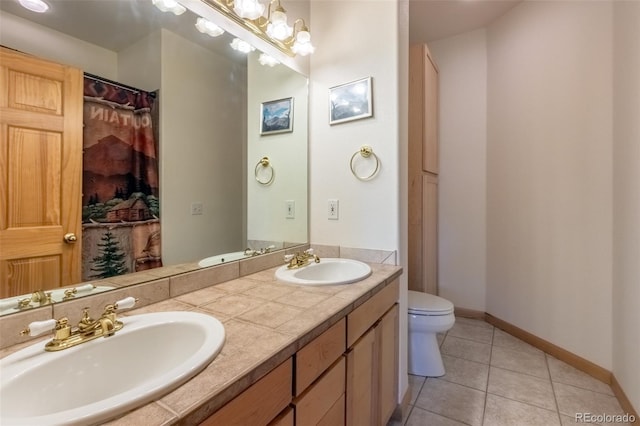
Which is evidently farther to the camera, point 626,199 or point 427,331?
point 427,331

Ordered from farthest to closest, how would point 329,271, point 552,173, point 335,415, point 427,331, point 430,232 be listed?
point 430,232
point 552,173
point 427,331
point 329,271
point 335,415

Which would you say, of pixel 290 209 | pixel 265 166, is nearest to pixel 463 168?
pixel 290 209

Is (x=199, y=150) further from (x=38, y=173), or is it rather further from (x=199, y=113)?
(x=38, y=173)

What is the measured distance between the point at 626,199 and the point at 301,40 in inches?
77.3

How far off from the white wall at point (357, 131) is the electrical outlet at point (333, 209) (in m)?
0.03

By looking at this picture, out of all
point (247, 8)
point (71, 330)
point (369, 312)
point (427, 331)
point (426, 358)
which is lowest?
point (426, 358)

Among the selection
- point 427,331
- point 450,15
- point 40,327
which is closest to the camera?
point 40,327

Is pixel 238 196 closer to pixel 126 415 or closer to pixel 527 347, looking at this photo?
pixel 126 415

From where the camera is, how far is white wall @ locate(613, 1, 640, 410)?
1.45 m

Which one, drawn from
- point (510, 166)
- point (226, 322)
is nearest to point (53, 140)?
point (226, 322)

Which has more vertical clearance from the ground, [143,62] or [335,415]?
[143,62]

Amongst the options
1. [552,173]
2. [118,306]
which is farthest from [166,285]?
[552,173]

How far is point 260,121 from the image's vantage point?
1567mm

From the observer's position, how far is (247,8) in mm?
1239
